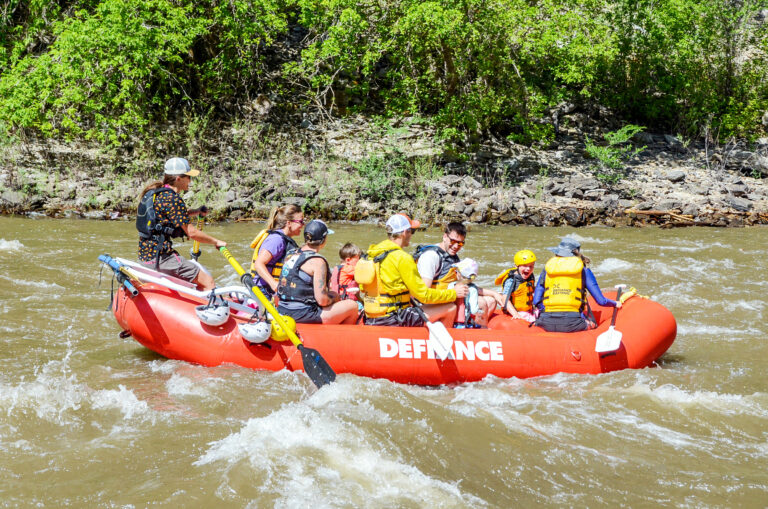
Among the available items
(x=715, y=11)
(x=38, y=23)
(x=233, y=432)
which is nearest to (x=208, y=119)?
(x=38, y=23)

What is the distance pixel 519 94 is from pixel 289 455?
44.9 feet

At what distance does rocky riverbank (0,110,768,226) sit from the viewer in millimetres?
14242

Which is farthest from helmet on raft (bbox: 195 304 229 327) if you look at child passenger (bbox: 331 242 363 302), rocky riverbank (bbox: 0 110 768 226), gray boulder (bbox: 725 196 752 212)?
gray boulder (bbox: 725 196 752 212)

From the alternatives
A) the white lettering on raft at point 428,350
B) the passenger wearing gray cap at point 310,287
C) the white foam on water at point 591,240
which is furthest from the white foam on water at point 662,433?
the white foam on water at point 591,240

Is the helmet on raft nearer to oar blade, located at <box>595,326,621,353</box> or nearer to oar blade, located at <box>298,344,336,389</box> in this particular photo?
oar blade, located at <box>298,344,336,389</box>

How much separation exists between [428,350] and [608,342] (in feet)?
4.51

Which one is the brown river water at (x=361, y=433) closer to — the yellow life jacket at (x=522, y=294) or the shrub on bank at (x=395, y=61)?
the yellow life jacket at (x=522, y=294)

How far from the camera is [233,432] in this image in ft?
13.9

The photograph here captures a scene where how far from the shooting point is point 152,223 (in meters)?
5.61

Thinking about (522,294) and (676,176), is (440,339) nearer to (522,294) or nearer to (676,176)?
(522,294)

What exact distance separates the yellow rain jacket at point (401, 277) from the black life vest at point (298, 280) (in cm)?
43

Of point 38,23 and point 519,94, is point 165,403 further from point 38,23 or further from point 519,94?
point 38,23

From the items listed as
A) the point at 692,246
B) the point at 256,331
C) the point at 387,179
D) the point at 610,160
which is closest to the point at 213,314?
the point at 256,331

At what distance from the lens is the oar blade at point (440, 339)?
5.17 meters
